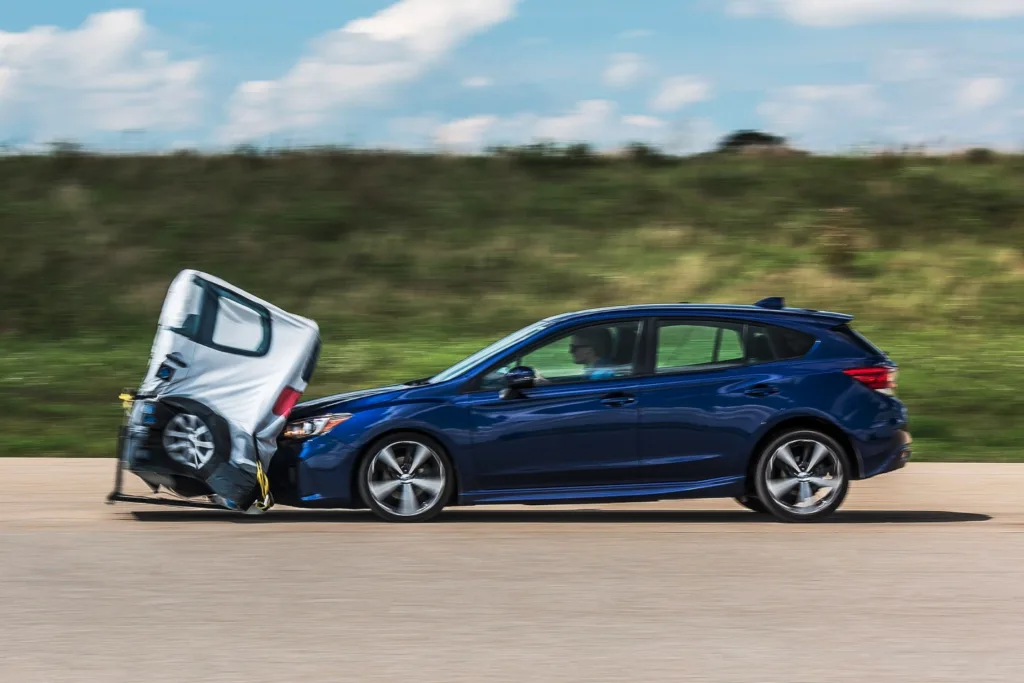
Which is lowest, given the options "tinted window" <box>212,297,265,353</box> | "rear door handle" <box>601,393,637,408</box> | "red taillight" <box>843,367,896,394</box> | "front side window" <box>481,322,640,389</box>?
"rear door handle" <box>601,393,637,408</box>

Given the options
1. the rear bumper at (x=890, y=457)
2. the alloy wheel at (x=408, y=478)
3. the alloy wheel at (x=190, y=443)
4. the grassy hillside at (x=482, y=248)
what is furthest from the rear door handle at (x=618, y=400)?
the grassy hillside at (x=482, y=248)

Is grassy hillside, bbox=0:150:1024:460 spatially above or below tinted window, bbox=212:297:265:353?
above

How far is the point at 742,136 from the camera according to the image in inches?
1492

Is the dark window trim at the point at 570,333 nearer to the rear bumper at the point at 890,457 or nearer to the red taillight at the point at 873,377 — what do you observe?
the red taillight at the point at 873,377

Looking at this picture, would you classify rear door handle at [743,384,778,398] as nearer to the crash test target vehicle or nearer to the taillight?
the crash test target vehicle

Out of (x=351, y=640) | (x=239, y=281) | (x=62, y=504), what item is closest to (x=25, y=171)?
(x=239, y=281)

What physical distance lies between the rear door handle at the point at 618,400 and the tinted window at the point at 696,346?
0.30 m

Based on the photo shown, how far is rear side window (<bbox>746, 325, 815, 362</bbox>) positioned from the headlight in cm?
281

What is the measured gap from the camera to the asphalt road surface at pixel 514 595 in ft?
19.7

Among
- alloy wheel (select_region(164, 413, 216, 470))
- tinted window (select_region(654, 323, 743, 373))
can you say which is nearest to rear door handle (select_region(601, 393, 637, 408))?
tinted window (select_region(654, 323, 743, 373))

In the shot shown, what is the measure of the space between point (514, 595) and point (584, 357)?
3026 millimetres

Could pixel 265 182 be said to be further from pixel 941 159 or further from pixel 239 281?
pixel 941 159

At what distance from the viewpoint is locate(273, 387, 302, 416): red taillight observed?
399 inches

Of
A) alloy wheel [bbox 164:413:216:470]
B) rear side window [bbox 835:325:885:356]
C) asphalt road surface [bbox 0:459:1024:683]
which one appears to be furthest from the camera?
rear side window [bbox 835:325:885:356]
